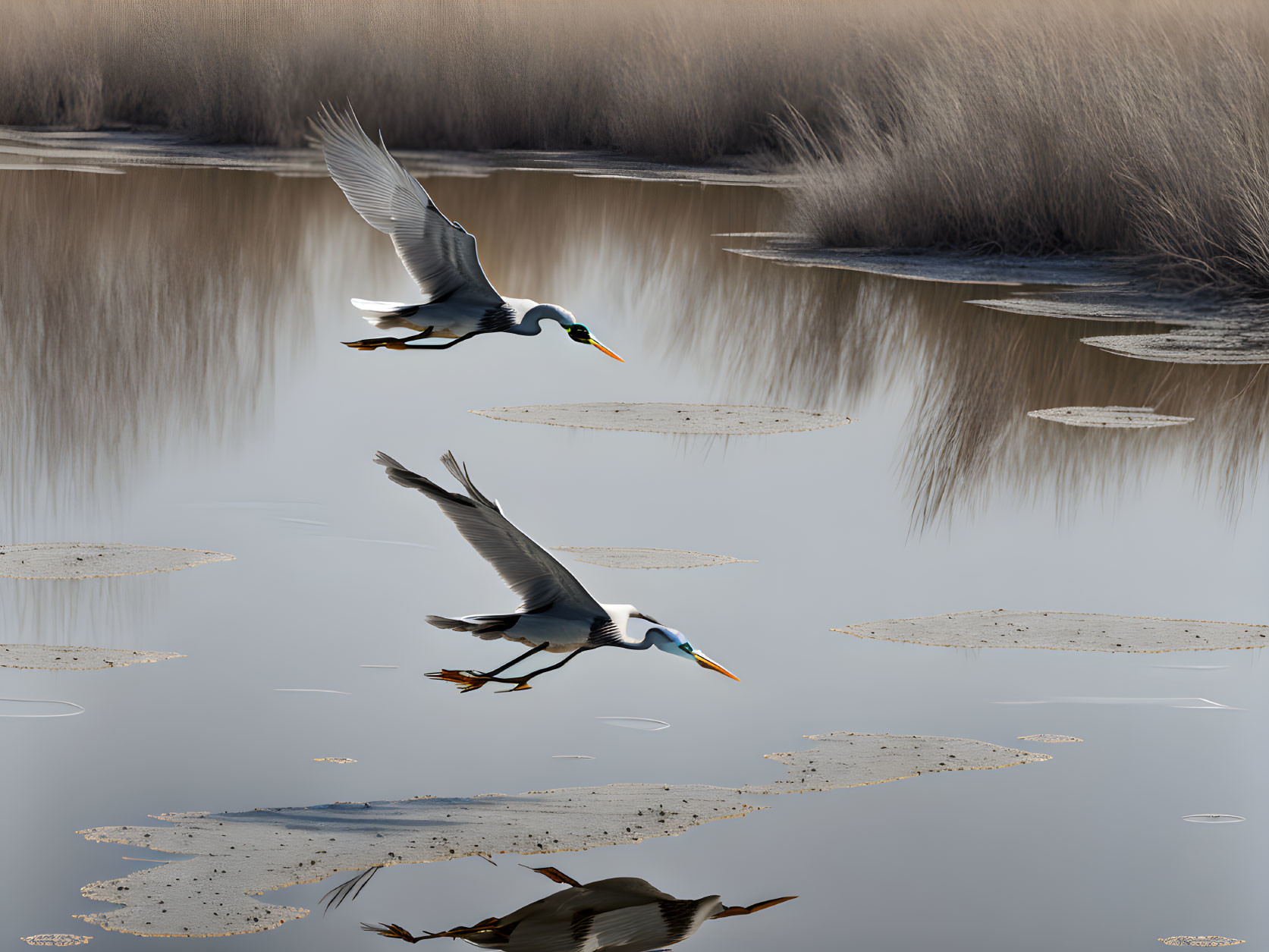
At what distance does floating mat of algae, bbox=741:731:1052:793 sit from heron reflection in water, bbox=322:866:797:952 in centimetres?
72

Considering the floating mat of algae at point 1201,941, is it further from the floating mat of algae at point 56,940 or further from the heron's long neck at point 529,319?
the heron's long neck at point 529,319

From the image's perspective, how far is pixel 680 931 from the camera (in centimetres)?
394

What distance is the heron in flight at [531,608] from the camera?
4449 mm

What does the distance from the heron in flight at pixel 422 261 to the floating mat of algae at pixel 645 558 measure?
0.94m

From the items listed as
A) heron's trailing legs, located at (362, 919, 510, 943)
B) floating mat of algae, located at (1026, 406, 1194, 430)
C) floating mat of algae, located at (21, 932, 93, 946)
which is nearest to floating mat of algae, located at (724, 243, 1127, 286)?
floating mat of algae, located at (1026, 406, 1194, 430)

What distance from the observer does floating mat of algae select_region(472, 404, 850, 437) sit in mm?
9508

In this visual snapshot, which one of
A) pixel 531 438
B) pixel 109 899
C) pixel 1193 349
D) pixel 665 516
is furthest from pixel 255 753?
pixel 1193 349

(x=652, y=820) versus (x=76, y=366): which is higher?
(x=76, y=366)

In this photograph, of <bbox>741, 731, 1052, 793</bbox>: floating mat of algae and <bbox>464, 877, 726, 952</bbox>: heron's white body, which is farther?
<bbox>741, 731, 1052, 793</bbox>: floating mat of algae

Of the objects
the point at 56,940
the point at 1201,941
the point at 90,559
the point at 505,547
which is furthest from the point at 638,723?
the point at 90,559

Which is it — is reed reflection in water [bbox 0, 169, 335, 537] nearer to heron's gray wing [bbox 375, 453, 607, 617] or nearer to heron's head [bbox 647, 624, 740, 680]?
heron's gray wing [bbox 375, 453, 607, 617]

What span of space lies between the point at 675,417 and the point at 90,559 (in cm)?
377

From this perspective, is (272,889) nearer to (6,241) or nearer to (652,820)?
(652,820)

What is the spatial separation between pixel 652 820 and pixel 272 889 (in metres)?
0.95
